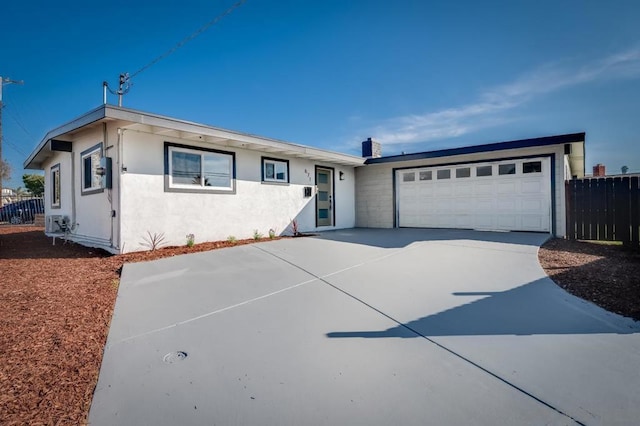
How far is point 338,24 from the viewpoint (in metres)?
8.28

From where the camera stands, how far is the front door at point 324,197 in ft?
36.3

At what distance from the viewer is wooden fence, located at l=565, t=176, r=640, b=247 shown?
7.23m

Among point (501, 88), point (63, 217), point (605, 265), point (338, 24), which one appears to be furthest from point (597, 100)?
point (63, 217)

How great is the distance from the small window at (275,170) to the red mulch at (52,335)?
4718 mm

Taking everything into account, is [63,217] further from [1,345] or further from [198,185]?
[1,345]

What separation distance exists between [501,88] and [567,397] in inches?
402

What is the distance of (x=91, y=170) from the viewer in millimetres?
7672

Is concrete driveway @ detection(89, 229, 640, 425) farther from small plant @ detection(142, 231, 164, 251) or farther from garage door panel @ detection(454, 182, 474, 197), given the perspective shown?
garage door panel @ detection(454, 182, 474, 197)

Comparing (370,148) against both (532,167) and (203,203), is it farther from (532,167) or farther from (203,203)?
(203,203)

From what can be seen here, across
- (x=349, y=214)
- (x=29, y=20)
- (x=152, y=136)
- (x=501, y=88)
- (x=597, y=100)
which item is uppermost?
(x=29, y=20)

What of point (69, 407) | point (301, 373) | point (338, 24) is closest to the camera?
point (69, 407)

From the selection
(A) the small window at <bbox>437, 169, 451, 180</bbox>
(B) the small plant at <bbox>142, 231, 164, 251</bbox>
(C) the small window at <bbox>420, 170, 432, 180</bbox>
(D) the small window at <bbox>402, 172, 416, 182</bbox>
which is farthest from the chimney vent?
(B) the small plant at <bbox>142, 231, 164, 251</bbox>

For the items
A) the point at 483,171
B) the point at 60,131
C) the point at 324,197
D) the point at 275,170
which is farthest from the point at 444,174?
the point at 60,131

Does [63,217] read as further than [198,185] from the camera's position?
Yes
